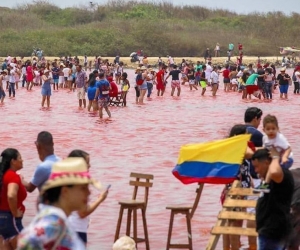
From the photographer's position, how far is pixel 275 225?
838cm

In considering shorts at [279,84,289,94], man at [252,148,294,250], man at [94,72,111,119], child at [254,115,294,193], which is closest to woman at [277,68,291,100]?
shorts at [279,84,289,94]

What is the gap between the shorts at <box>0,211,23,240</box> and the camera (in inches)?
358

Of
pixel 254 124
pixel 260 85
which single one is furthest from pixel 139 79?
pixel 254 124

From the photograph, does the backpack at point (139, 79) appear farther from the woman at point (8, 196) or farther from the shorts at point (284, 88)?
the woman at point (8, 196)

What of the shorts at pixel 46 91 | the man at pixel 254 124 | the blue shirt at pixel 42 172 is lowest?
the shorts at pixel 46 91

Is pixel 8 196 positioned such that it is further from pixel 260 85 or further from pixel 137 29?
pixel 137 29

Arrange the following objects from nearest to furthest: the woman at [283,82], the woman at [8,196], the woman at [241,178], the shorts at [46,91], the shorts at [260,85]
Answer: the woman at [8,196]
the woman at [241,178]
the shorts at [46,91]
the woman at [283,82]
the shorts at [260,85]

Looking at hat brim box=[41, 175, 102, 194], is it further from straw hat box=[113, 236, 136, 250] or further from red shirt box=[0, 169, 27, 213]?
red shirt box=[0, 169, 27, 213]

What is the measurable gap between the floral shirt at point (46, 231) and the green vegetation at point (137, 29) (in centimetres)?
7935

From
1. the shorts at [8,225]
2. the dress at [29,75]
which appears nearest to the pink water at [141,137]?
the shorts at [8,225]

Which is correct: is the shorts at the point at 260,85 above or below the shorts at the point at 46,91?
below

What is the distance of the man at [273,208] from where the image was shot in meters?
8.27

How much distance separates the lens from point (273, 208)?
838 cm

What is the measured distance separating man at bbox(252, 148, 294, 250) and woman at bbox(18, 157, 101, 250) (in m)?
3.04
